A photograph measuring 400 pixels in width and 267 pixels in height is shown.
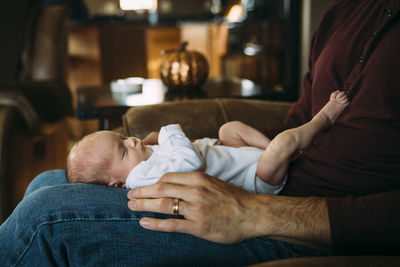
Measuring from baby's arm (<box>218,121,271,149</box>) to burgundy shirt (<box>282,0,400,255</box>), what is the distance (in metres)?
0.14

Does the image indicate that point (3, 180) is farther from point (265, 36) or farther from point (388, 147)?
point (265, 36)

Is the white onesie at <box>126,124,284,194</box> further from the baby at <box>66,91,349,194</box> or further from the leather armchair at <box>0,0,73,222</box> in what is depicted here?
the leather armchair at <box>0,0,73,222</box>

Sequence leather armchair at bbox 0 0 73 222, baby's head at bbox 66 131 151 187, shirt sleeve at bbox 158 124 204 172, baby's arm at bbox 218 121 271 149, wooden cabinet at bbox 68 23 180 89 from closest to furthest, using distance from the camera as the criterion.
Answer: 1. shirt sleeve at bbox 158 124 204 172
2. baby's head at bbox 66 131 151 187
3. baby's arm at bbox 218 121 271 149
4. leather armchair at bbox 0 0 73 222
5. wooden cabinet at bbox 68 23 180 89

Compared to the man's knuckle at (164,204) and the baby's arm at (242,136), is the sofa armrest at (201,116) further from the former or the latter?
the man's knuckle at (164,204)

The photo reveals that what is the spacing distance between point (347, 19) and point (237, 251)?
0.77 metres

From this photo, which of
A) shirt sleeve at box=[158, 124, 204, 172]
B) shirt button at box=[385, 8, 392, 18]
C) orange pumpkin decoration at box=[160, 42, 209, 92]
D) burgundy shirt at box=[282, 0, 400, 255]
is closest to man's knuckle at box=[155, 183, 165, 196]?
shirt sleeve at box=[158, 124, 204, 172]

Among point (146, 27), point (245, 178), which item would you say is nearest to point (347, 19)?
point (245, 178)

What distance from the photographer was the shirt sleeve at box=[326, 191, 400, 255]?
787 millimetres

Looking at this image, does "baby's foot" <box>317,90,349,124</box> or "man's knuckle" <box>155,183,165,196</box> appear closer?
"man's knuckle" <box>155,183,165,196</box>

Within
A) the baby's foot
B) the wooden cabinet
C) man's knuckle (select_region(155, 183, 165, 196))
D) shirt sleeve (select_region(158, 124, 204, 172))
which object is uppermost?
the baby's foot

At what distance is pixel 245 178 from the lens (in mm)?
1104

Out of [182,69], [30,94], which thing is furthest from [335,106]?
[30,94]

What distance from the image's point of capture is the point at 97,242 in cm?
83

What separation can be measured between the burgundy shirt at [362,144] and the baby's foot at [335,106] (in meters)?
0.02
